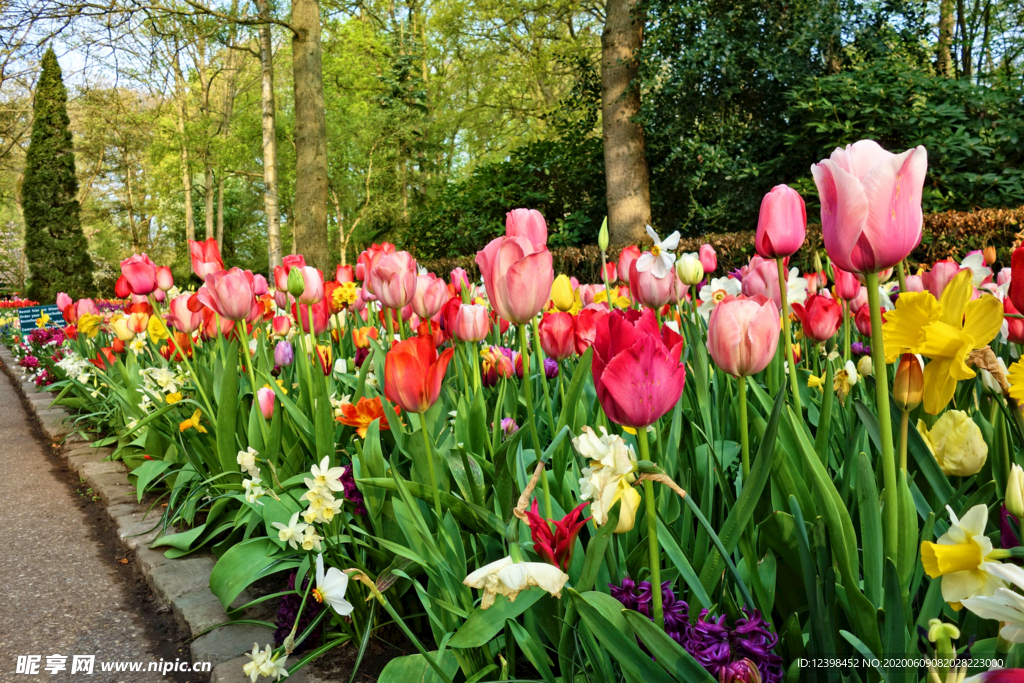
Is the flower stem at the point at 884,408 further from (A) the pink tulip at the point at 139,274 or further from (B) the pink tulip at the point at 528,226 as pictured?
(A) the pink tulip at the point at 139,274

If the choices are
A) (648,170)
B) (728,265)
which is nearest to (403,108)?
(648,170)

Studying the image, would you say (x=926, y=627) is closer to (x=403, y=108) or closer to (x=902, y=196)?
(x=902, y=196)

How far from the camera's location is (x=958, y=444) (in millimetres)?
1014

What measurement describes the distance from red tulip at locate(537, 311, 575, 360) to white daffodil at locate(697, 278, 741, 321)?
510 mm

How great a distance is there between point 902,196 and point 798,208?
497 mm

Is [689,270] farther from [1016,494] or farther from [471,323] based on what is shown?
[1016,494]

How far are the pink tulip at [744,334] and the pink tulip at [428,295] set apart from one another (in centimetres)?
109

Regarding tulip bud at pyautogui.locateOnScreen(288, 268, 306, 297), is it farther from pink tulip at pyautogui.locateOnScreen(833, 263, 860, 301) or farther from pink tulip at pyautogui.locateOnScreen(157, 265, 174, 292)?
pink tulip at pyautogui.locateOnScreen(833, 263, 860, 301)

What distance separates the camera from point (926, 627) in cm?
94

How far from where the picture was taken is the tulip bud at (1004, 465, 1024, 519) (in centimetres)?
72

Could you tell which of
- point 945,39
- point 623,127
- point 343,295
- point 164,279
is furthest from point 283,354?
point 945,39

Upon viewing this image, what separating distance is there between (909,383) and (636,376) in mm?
344

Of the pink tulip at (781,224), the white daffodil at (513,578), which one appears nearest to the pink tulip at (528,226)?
the pink tulip at (781,224)

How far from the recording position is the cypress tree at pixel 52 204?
2038cm
